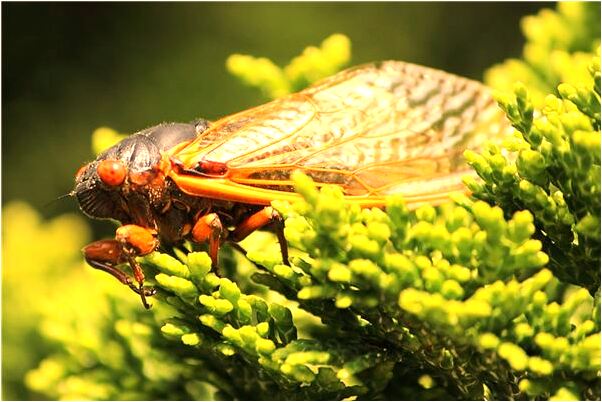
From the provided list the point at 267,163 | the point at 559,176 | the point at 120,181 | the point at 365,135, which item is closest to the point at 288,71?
the point at 365,135

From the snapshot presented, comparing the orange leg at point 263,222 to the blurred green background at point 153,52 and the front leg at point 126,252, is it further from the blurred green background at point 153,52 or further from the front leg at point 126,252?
the blurred green background at point 153,52

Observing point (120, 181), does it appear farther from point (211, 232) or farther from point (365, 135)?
point (365, 135)

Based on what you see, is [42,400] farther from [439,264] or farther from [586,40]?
[586,40]

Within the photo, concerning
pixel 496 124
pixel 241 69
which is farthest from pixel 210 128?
pixel 496 124

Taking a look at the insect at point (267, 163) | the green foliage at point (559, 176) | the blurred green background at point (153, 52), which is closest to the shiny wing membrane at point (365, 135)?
the insect at point (267, 163)

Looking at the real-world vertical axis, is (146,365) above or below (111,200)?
below

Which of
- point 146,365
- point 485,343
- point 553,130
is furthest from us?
point 146,365

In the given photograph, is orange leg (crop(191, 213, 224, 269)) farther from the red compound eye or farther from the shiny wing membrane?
the red compound eye
